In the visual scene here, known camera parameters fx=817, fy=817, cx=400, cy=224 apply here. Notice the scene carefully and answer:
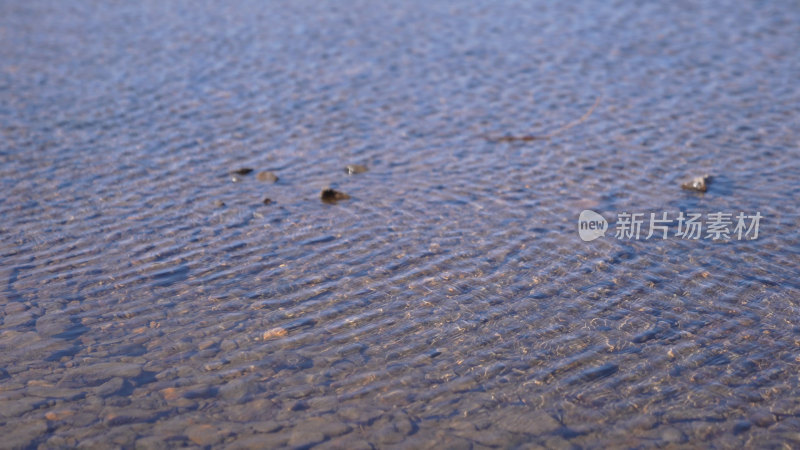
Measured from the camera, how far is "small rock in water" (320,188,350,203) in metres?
12.1

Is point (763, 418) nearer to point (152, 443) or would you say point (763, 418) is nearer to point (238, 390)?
point (238, 390)

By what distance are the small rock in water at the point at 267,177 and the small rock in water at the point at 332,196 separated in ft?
3.63

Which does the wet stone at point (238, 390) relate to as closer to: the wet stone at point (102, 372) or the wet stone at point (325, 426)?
the wet stone at point (325, 426)

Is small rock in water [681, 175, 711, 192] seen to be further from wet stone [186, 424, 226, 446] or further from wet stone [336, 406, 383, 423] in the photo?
wet stone [186, 424, 226, 446]

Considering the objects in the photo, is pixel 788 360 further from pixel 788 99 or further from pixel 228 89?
pixel 228 89

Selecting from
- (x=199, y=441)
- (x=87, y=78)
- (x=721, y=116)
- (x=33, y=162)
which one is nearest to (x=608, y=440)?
(x=199, y=441)

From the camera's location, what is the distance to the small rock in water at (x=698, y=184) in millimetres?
11984

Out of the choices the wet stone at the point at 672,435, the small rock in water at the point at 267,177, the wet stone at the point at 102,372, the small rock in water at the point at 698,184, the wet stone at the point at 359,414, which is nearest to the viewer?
the wet stone at the point at 672,435

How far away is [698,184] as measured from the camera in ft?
39.4

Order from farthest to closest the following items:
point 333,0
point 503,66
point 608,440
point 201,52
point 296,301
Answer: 1. point 333,0
2. point 201,52
3. point 503,66
4. point 296,301
5. point 608,440

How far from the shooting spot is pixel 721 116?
1490 cm

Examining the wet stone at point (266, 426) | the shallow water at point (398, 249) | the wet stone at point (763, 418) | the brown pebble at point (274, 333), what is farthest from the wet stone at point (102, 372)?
the wet stone at point (763, 418)

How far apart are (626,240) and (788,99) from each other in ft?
23.6

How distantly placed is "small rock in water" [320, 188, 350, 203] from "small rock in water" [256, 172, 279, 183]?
111cm
